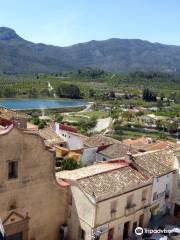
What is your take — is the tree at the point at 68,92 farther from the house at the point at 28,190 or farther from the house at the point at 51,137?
the house at the point at 28,190

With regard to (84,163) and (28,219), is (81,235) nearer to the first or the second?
(28,219)

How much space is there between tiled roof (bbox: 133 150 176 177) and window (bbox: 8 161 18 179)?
12.1m

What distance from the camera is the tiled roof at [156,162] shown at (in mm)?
36281

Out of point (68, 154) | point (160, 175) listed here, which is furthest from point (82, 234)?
point (68, 154)

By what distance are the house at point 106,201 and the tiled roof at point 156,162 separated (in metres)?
1.16

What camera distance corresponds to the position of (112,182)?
32406 mm

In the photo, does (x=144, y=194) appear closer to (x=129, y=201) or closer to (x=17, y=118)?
(x=129, y=201)

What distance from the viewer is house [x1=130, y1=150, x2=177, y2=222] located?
36031 millimetres

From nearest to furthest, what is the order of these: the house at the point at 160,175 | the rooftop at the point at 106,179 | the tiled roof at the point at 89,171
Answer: the rooftop at the point at 106,179 < the tiled roof at the point at 89,171 < the house at the point at 160,175

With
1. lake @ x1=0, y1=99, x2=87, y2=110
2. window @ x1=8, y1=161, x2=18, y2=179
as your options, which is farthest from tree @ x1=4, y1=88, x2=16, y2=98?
window @ x1=8, y1=161, x2=18, y2=179

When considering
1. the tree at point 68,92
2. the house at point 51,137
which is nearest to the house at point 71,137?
the house at point 51,137

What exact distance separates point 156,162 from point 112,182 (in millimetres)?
7275

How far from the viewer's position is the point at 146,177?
1394 inches

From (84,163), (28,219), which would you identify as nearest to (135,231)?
(28,219)
